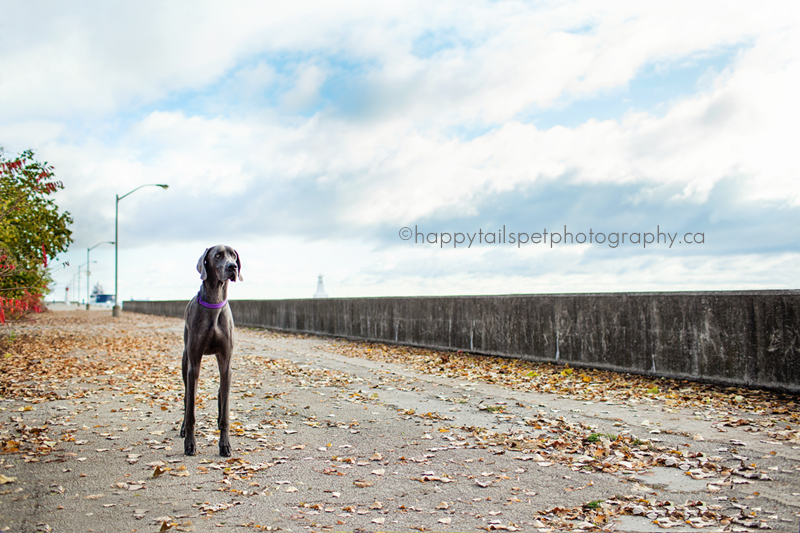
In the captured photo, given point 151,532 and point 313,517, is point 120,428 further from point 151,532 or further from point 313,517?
point 313,517

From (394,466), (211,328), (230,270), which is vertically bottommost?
(394,466)

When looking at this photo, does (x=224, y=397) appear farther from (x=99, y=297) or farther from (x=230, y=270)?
(x=99, y=297)

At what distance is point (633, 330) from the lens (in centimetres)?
1132

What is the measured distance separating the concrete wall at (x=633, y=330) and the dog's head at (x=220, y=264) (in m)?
8.38

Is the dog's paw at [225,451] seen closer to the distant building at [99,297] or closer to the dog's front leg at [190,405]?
the dog's front leg at [190,405]

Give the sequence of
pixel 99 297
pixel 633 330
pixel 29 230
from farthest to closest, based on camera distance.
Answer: pixel 99 297 < pixel 29 230 < pixel 633 330

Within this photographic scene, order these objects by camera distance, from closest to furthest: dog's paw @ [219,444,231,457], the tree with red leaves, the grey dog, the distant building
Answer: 1. the grey dog
2. dog's paw @ [219,444,231,457]
3. the tree with red leaves
4. the distant building

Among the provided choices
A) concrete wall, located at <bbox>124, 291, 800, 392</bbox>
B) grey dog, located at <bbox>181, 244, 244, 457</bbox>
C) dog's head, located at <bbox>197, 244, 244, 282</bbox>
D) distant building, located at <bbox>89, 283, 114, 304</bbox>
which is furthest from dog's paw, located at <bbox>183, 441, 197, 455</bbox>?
distant building, located at <bbox>89, 283, 114, 304</bbox>

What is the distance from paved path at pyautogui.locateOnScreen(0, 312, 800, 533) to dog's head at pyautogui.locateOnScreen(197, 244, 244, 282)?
188 centimetres

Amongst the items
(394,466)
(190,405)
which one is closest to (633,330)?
(394,466)

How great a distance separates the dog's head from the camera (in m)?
5.53

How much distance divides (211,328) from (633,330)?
8.64m

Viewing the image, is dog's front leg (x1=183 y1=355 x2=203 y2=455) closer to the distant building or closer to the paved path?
the paved path

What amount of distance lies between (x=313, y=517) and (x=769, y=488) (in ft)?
13.1
